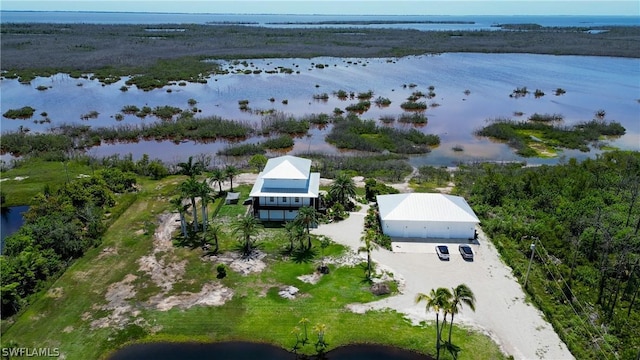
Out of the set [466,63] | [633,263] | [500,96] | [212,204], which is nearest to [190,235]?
[212,204]

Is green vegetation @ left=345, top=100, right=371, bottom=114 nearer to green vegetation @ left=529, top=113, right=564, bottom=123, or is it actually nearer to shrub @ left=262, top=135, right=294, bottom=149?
shrub @ left=262, top=135, right=294, bottom=149

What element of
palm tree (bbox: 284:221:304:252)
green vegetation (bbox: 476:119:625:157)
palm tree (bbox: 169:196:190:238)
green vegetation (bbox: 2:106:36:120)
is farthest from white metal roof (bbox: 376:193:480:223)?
green vegetation (bbox: 2:106:36:120)

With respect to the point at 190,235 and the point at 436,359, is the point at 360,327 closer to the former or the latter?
the point at 436,359

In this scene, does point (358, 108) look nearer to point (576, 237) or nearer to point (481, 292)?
point (576, 237)

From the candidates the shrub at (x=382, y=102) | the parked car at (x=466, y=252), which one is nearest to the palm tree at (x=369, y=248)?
the parked car at (x=466, y=252)

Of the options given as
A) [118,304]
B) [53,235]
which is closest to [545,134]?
[118,304]

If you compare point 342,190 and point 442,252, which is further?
point 342,190

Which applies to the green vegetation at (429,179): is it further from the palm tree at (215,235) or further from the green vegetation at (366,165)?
the palm tree at (215,235)
